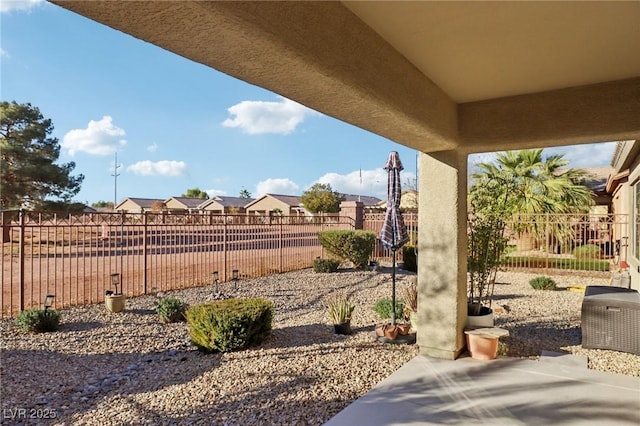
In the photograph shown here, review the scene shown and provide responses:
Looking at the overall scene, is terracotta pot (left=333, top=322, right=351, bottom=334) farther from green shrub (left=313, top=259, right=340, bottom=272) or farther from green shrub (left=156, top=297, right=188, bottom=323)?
green shrub (left=313, top=259, right=340, bottom=272)

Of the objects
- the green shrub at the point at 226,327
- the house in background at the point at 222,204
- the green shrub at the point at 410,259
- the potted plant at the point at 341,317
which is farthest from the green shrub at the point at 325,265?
the house in background at the point at 222,204

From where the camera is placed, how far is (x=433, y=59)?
304 centimetres

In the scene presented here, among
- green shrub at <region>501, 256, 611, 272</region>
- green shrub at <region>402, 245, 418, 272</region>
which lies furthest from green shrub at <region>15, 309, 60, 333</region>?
green shrub at <region>501, 256, 611, 272</region>

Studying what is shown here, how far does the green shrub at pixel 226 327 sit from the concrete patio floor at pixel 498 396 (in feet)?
6.00

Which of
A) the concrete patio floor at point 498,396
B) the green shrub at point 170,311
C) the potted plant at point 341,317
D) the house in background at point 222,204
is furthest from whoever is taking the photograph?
the house in background at point 222,204

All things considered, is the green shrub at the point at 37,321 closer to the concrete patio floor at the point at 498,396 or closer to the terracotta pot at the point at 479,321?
the concrete patio floor at the point at 498,396

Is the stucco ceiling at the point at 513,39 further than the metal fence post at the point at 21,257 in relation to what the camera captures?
No

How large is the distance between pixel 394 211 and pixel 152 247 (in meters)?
7.23

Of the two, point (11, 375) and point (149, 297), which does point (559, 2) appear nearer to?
point (11, 375)

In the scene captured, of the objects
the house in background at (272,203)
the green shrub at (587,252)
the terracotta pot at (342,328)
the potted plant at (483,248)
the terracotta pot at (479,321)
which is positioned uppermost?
the house in background at (272,203)

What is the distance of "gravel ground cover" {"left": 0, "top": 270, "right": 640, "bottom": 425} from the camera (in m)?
3.28

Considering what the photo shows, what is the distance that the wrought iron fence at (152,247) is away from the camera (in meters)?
7.80

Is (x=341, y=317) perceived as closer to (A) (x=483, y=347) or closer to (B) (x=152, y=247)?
(A) (x=483, y=347)

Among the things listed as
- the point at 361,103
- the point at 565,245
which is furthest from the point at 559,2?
the point at 565,245
